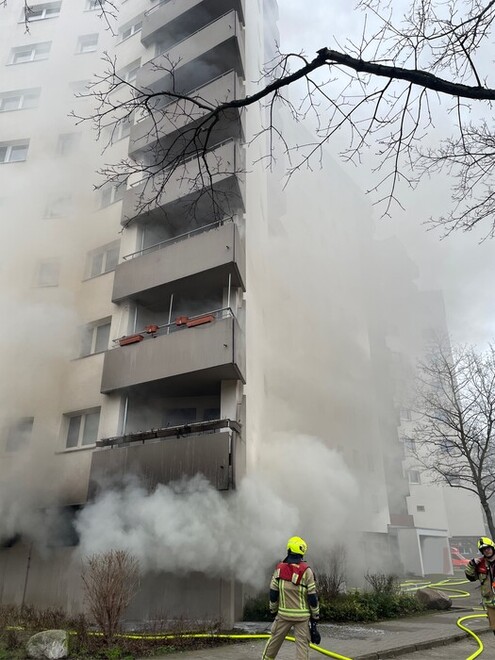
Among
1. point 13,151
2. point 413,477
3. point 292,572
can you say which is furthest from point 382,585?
point 413,477

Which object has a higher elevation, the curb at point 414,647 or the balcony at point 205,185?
the balcony at point 205,185

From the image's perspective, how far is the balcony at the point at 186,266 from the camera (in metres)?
11.8

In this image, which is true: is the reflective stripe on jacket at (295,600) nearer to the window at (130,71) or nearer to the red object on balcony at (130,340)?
the red object on balcony at (130,340)

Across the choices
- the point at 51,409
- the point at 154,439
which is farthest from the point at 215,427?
the point at 51,409

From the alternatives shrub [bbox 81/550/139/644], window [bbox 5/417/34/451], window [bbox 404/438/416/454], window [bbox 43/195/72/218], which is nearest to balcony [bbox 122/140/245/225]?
window [bbox 43/195/72/218]

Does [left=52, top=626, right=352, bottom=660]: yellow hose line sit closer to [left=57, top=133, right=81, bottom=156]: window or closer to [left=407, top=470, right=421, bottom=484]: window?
[left=57, top=133, right=81, bottom=156]: window

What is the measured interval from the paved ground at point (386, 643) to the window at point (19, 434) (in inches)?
247

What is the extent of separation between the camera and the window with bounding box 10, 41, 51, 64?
17.2 meters

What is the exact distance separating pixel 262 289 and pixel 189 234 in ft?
8.37

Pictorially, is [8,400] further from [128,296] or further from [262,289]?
[262,289]

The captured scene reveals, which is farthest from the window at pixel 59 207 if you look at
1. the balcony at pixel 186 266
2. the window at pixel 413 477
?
the window at pixel 413 477

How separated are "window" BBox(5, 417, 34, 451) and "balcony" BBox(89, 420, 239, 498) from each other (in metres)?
1.84

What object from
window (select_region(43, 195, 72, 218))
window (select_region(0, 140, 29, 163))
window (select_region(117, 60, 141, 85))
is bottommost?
window (select_region(43, 195, 72, 218))

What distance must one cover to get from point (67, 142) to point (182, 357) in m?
7.85
